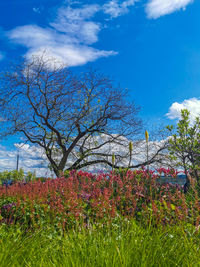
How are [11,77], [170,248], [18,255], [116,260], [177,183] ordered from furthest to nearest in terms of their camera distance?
[11,77] → [177,183] → [18,255] → [170,248] → [116,260]

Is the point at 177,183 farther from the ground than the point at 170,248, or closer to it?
farther from the ground

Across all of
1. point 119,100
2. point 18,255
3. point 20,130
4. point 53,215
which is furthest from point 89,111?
point 18,255

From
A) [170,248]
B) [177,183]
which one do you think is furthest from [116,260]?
[177,183]

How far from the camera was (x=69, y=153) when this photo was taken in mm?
17859

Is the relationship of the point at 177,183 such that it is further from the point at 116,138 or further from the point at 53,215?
the point at 116,138

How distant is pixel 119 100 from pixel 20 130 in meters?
6.76

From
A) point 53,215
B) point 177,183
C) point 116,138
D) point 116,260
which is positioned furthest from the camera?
point 116,138

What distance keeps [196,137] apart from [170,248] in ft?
21.4

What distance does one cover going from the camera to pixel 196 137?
866 cm

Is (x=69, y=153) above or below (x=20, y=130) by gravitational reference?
below

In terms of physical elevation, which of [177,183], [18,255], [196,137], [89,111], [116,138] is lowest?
[18,255]

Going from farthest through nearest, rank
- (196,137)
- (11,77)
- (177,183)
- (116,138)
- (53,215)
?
(116,138) < (11,77) < (196,137) < (177,183) < (53,215)

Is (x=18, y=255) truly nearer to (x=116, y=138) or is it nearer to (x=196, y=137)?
(x=196, y=137)

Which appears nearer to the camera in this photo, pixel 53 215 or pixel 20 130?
pixel 53 215
